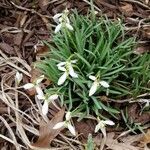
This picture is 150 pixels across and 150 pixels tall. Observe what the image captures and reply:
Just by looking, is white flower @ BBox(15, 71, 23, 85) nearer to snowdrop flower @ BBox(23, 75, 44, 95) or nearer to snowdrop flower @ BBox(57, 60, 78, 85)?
snowdrop flower @ BBox(23, 75, 44, 95)

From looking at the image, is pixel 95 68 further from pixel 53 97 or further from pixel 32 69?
pixel 32 69

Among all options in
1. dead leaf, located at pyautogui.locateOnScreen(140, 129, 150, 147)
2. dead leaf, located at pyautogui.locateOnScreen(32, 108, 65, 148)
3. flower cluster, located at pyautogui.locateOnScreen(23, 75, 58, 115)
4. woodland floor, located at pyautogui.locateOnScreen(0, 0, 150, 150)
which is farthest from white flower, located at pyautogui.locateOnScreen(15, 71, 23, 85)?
dead leaf, located at pyautogui.locateOnScreen(140, 129, 150, 147)

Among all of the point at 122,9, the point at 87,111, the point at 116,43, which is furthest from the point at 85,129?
the point at 122,9

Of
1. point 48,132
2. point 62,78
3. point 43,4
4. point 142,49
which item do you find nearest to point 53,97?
point 62,78

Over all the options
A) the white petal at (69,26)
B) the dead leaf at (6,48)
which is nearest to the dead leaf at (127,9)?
the white petal at (69,26)

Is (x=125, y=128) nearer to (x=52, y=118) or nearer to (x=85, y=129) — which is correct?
(x=85, y=129)

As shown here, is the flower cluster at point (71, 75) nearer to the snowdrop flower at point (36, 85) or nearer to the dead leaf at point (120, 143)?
the snowdrop flower at point (36, 85)
